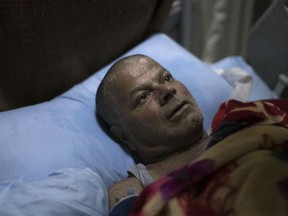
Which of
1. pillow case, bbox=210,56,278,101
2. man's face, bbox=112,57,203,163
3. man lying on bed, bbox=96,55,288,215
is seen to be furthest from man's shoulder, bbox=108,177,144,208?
pillow case, bbox=210,56,278,101

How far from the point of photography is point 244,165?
921mm

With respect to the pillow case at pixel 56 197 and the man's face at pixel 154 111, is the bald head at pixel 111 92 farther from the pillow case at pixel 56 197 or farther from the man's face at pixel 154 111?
the pillow case at pixel 56 197

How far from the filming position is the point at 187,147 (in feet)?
3.78

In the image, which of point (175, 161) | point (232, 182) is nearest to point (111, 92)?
point (175, 161)

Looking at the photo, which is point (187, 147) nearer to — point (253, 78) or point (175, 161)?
point (175, 161)

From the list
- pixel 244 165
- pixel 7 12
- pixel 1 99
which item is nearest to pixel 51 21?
pixel 7 12

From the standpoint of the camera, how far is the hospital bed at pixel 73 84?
0.99m

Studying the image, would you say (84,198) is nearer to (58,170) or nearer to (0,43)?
(58,170)

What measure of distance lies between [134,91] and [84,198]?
0.32m

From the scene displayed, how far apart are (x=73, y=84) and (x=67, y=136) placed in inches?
10.9

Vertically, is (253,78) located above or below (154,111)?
below

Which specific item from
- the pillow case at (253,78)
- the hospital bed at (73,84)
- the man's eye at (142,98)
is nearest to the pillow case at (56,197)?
the hospital bed at (73,84)

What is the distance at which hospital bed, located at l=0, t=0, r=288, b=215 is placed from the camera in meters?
0.99

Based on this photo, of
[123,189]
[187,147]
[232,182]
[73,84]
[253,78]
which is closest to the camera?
[232,182]
